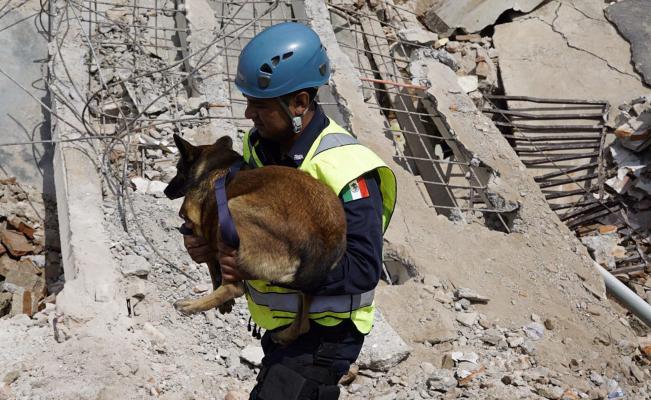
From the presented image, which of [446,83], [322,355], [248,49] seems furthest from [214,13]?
[322,355]

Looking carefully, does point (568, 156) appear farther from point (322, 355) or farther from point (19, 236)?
point (322, 355)

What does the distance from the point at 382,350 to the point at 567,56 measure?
6.21 meters

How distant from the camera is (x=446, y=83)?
8.31 meters

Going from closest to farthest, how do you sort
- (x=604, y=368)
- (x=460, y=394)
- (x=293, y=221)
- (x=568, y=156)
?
(x=293, y=221) → (x=460, y=394) → (x=604, y=368) → (x=568, y=156)

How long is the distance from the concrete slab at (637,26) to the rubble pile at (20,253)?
7.23 m

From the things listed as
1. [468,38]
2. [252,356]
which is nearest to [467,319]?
[252,356]

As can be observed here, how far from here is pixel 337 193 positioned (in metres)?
2.70

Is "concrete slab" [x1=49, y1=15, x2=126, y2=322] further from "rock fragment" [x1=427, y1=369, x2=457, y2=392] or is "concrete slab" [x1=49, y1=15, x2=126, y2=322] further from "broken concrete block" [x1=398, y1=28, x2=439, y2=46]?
"broken concrete block" [x1=398, y1=28, x2=439, y2=46]

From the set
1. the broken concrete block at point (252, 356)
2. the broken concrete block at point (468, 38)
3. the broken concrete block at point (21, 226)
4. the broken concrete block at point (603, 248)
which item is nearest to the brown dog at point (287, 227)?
the broken concrete block at point (252, 356)

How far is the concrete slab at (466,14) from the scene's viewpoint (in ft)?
33.6

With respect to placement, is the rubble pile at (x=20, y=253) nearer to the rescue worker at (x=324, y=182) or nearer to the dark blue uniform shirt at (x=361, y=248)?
the rescue worker at (x=324, y=182)

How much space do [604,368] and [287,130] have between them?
11.9 feet

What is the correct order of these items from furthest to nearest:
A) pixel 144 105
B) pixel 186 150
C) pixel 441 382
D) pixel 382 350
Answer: pixel 144 105 → pixel 382 350 → pixel 441 382 → pixel 186 150

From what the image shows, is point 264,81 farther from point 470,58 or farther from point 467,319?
point 470,58
